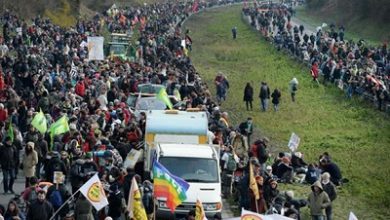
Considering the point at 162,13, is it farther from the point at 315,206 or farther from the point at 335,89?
the point at 315,206

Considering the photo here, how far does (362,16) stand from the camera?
82750 mm

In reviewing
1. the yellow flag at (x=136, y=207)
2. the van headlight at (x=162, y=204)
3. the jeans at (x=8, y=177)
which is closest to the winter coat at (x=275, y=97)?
the jeans at (x=8, y=177)

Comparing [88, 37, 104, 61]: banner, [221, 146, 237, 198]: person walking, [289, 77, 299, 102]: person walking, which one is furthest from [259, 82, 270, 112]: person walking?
[221, 146, 237, 198]: person walking

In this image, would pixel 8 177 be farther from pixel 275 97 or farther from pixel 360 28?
pixel 360 28

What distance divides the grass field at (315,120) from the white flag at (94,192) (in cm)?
713

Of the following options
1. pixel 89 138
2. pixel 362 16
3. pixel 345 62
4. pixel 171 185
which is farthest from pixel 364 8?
pixel 171 185

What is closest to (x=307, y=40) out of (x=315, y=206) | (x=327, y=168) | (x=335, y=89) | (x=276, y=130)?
(x=335, y=89)

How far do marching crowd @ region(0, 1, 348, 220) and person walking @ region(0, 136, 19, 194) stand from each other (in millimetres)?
26

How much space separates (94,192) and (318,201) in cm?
553

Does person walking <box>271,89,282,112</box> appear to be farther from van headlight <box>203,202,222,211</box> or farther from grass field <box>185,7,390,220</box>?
van headlight <box>203,202,222,211</box>

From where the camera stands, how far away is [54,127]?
25.7 m

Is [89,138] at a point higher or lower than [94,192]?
lower

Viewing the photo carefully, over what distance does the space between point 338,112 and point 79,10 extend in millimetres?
37080

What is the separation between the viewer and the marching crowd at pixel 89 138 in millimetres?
20797
